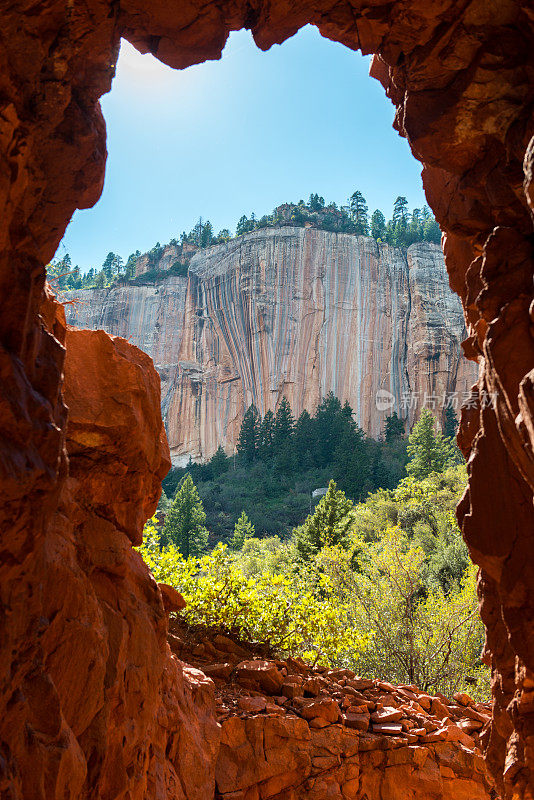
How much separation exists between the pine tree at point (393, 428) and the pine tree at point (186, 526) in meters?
22.8

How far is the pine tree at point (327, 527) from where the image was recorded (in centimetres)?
2756

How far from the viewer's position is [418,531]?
89.1 feet

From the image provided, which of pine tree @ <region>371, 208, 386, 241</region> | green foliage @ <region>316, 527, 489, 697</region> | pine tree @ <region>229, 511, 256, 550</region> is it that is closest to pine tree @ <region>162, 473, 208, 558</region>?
pine tree @ <region>229, 511, 256, 550</region>

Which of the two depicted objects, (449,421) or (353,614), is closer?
(353,614)

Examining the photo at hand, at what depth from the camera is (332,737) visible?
8797 mm

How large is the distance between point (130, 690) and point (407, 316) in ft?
186

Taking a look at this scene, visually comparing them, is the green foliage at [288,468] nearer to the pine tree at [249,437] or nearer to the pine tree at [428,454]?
the pine tree at [249,437]

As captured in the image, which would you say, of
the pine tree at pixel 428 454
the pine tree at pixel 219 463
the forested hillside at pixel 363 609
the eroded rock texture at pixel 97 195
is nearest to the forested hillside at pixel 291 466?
the pine tree at pixel 219 463

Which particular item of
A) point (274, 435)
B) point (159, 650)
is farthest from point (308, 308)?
point (159, 650)

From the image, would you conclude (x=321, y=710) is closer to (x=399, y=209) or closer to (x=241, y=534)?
(x=241, y=534)

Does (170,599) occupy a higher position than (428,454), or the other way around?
(428,454)

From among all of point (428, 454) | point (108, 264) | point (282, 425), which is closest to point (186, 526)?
point (428, 454)

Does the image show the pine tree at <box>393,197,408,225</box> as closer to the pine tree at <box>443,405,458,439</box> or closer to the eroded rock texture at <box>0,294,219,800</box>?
the pine tree at <box>443,405,458,439</box>

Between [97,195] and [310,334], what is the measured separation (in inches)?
2099
